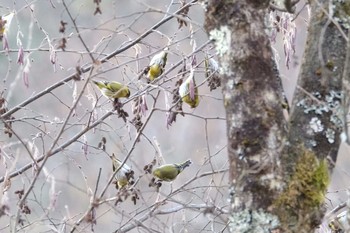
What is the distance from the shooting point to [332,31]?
188 centimetres

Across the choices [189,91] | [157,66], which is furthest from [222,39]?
[157,66]

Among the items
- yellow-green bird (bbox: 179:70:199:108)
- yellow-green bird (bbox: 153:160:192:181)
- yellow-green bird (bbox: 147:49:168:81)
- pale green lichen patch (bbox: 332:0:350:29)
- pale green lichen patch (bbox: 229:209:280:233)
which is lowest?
pale green lichen patch (bbox: 229:209:280:233)

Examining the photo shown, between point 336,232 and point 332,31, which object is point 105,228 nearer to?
point 336,232

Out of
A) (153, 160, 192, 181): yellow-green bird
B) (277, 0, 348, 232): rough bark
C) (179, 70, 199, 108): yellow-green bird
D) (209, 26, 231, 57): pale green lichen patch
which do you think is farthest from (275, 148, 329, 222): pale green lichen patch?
(153, 160, 192, 181): yellow-green bird

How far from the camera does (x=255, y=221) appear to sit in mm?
1776

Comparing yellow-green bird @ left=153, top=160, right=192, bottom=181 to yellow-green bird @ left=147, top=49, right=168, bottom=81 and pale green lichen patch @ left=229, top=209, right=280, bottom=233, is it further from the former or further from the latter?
pale green lichen patch @ left=229, top=209, right=280, bottom=233

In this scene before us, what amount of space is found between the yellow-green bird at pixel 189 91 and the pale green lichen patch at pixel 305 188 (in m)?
0.72

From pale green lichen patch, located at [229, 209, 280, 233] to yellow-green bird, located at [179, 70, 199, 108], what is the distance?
0.75 m

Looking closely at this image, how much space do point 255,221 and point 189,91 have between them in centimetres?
82

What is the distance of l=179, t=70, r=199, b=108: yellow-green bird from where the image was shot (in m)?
2.49

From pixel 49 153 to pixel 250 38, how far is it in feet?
2.25

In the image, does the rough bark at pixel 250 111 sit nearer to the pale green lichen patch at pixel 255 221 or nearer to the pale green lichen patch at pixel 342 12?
the pale green lichen patch at pixel 255 221

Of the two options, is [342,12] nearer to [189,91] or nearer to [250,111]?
[250,111]

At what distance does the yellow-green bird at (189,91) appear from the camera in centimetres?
249
